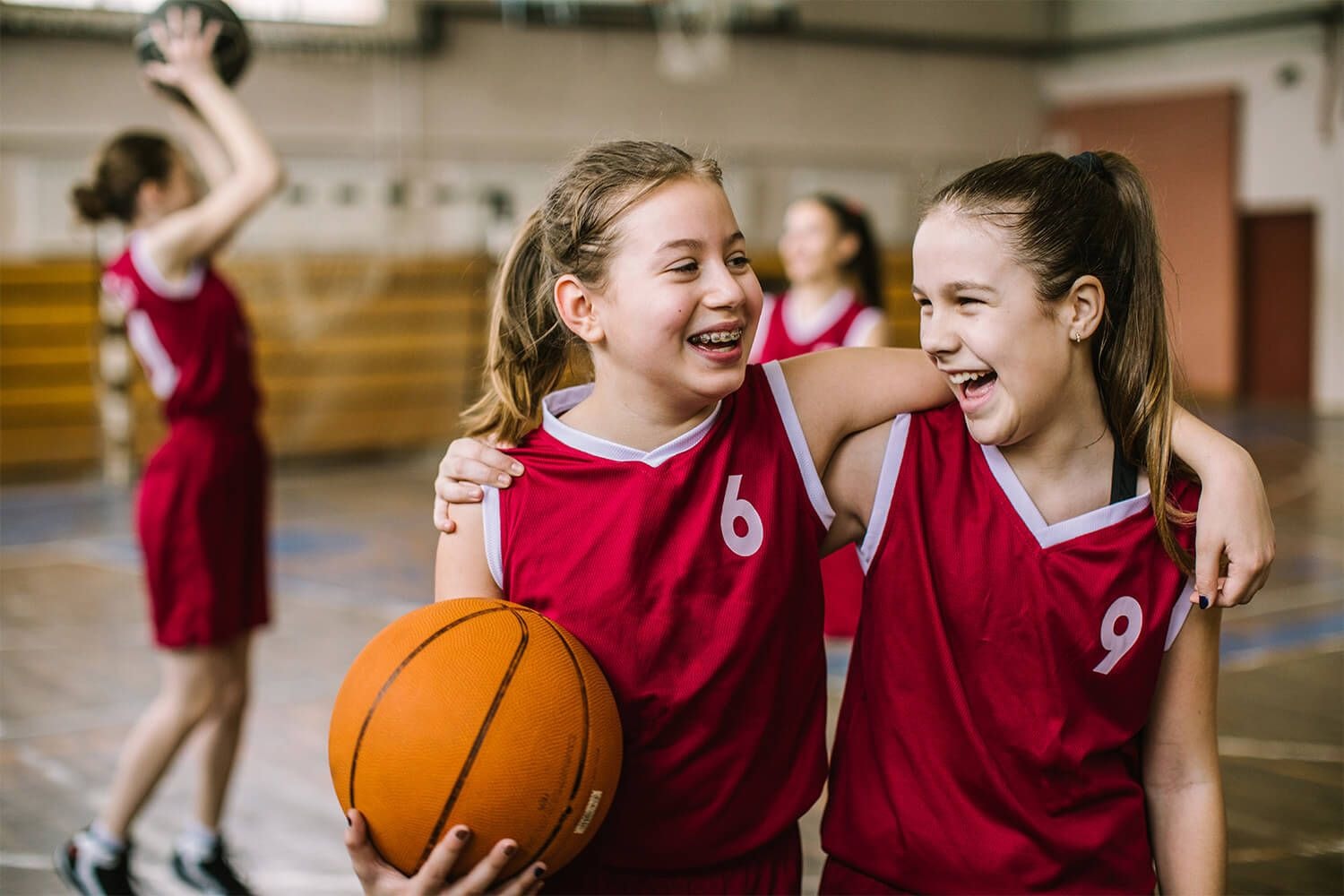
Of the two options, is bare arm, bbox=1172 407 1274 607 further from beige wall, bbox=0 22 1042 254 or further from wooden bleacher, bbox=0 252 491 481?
wooden bleacher, bbox=0 252 491 481

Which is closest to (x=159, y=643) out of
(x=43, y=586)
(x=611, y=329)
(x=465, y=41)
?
(x=611, y=329)

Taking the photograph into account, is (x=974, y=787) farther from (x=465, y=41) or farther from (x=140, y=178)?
(x=465, y=41)

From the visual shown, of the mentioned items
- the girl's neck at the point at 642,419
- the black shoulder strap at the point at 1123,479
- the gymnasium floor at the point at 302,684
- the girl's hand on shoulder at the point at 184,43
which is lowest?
the gymnasium floor at the point at 302,684

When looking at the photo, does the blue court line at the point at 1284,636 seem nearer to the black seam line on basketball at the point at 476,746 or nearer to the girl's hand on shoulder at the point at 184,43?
the girl's hand on shoulder at the point at 184,43

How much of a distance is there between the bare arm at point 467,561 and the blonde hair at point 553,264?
122mm

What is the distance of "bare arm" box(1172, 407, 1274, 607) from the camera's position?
4.86ft

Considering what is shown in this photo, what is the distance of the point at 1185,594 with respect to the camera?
1552 mm

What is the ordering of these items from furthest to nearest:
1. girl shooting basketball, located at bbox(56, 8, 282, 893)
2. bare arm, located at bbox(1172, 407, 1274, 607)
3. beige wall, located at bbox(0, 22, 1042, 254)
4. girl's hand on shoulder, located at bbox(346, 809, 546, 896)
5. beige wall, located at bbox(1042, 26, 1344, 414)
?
beige wall, located at bbox(1042, 26, 1344, 414)
beige wall, located at bbox(0, 22, 1042, 254)
girl shooting basketball, located at bbox(56, 8, 282, 893)
bare arm, located at bbox(1172, 407, 1274, 607)
girl's hand on shoulder, located at bbox(346, 809, 546, 896)

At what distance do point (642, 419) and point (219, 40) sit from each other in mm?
2113

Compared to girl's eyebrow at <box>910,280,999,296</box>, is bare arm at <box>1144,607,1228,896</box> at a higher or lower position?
lower

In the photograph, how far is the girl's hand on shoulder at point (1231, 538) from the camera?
1480 millimetres

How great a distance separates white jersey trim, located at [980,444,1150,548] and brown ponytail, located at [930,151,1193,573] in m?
0.03

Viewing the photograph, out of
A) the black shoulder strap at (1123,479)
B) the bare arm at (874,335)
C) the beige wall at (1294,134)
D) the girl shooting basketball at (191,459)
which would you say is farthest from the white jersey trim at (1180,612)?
the beige wall at (1294,134)

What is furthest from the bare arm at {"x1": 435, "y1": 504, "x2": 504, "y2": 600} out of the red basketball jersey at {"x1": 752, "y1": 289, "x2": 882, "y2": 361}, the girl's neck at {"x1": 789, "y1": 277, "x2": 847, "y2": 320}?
the girl's neck at {"x1": 789, "y1": 277, "x2": 847, "y2": 320}
